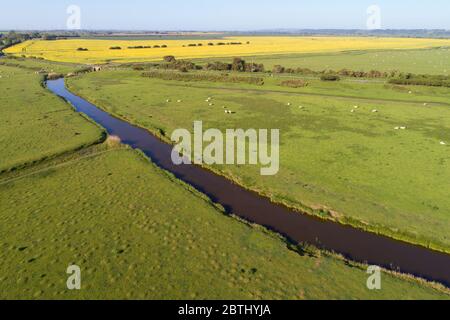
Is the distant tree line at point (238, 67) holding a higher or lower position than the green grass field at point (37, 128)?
higher

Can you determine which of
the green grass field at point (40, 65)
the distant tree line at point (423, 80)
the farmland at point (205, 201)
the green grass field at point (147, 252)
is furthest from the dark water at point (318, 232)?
the green grass field at point (40, 65)

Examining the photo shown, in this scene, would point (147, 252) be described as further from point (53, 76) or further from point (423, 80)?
point (53, 76)

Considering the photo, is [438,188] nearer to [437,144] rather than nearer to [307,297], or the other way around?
[437,144]

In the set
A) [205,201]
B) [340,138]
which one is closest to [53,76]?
[340,138]

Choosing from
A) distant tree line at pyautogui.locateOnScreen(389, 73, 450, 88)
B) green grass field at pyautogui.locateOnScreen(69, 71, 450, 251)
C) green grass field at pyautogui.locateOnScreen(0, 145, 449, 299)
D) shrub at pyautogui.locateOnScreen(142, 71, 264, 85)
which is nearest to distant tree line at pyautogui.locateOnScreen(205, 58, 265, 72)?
shrub at pyautogui.locateOnScreen(142, 71, 264, 85)

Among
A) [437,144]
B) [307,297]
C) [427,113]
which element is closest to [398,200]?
[307,297]

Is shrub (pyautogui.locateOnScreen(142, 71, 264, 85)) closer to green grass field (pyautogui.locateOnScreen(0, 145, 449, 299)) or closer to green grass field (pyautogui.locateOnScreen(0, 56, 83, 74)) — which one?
green grass field (pyautogui.locateOnScreen(0, 56, 83, 74))

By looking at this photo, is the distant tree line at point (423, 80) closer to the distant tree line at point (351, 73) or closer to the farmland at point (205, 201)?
the distant tree line at point (351, 73)
